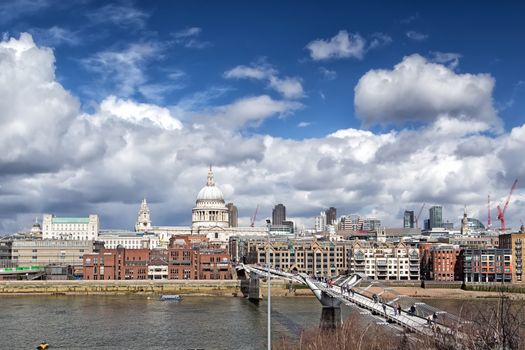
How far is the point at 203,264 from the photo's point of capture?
11319 centimetres

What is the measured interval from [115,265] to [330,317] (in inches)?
2639

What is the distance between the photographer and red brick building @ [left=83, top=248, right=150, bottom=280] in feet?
356

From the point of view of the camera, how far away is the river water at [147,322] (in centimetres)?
4947

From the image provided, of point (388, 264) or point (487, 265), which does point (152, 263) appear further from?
point (487, 265)

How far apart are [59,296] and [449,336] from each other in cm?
7584

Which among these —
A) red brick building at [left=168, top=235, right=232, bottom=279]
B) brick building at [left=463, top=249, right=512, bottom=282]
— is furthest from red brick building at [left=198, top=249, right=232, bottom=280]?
brick building at [left=463, top=249, right=512, bottom=282]

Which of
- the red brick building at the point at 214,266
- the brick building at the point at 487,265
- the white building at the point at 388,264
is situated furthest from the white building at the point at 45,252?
the brick building at the point at 487,265

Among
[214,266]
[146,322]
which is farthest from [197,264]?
[146,322]

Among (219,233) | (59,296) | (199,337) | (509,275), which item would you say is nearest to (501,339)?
(199,337)

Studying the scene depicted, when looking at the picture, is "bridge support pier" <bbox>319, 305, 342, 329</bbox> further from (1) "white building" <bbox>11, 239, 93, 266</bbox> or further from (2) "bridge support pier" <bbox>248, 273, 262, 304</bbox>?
(1) "white building" <bbox>11, 239, 93, 266</bbox>

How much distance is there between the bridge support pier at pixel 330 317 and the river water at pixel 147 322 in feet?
9.64

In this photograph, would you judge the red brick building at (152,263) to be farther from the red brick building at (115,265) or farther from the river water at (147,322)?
the river water at (147,322)

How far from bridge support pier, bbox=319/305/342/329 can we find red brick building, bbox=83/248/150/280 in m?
65.5

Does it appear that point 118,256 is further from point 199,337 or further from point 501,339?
point 501,339
